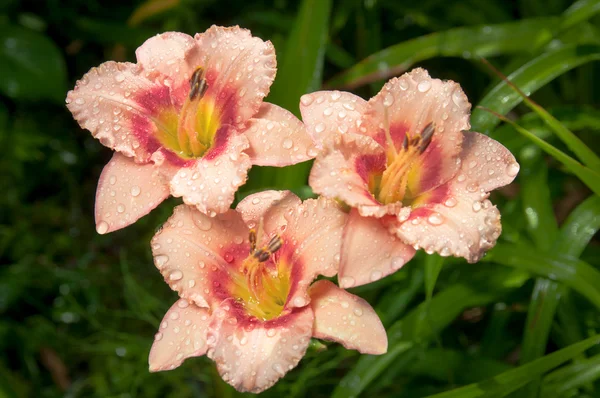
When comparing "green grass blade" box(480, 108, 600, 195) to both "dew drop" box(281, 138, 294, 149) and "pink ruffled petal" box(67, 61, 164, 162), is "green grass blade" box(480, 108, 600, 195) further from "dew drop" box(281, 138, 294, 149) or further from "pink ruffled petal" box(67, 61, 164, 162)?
"pink ruffled petal" box(67, 61, 164, 162)

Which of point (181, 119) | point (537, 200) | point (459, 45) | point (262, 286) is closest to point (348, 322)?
point (262, 286)

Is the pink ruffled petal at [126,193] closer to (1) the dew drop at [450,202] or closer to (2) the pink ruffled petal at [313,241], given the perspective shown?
(2) the pink ruffled petal at [313,241]

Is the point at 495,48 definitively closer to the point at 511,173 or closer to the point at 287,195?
the point at 511,173

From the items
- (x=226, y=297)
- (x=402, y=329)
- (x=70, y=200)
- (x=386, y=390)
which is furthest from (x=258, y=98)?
(x=70, y=200)

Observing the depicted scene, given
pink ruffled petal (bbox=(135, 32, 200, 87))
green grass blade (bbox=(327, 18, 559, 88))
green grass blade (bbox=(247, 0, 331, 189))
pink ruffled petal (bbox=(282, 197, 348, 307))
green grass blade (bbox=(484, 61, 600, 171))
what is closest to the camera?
pink ruffled petal (bbox=(282, 197, 348, 307))

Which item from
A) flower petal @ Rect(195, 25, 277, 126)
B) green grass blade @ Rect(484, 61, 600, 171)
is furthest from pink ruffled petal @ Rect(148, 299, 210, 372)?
green grass blade @ Rect(484, 61, 600, 171)

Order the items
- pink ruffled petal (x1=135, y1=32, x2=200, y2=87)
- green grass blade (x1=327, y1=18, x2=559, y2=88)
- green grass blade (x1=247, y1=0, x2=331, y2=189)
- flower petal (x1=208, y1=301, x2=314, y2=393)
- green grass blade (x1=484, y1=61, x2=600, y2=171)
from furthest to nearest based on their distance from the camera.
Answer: green grass blade (x1=327, y1=18, x2=559, y2=88), green grass blade (x1=247, y1=0, x2=331, y2=189), green grass blade (x1=484, y1=61, x2=600, y2=171), pink ruffled petal (x1=135, y1=32, x2=200, y2=87), flower petal (x1=208, y1=301, x2=314, y2=393)

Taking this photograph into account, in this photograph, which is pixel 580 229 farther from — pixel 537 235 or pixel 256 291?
pixel 256 291
